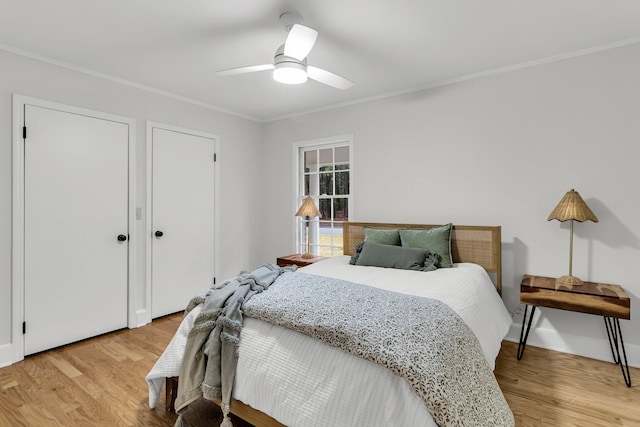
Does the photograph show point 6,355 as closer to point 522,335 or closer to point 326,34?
point 326,34

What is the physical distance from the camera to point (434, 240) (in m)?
2.97

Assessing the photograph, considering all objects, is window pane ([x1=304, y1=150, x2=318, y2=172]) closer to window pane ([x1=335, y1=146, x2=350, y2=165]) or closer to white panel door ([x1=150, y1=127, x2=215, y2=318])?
window pane ([x1=335, y1=146, x2=350, y2=165])

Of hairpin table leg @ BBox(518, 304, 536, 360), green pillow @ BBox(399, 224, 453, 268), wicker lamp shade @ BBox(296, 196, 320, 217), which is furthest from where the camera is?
wicker lamp shade @ BBox(296, 196, 320, 217)

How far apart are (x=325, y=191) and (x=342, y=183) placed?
11.1 inches

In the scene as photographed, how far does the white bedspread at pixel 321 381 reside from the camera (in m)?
1.25

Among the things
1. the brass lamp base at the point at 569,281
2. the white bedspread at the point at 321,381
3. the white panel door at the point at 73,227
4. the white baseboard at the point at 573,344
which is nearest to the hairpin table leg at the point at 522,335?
the white baseboard at the point at 573,344

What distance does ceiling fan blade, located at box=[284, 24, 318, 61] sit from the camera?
1.94 m

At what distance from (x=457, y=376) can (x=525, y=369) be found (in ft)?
5.30

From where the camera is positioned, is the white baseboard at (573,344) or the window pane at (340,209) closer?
the white baseboard at (573,344)

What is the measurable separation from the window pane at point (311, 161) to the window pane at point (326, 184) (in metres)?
0.16

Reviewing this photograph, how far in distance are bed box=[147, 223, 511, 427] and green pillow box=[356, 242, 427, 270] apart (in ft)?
1.05

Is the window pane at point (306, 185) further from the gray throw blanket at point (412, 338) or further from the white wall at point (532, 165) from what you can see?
the gray throw blanket at point (412, 338)

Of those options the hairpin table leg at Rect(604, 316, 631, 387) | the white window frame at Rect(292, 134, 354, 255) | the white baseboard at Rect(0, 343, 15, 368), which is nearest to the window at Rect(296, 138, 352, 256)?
the white window frame at Rect(292, 134, 354, 255)

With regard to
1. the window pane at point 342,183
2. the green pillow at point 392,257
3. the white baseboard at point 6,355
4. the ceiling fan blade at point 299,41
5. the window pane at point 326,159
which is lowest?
the white baseboard at point 6,355
